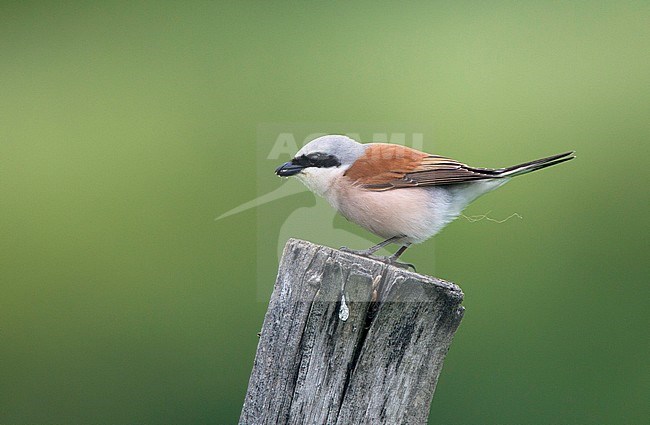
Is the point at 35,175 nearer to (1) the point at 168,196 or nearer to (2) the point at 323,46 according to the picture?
(1) the point at 168,196

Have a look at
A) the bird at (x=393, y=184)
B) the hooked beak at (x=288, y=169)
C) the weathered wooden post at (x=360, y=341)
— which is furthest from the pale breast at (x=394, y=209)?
the weathered wooden post at (x=360, y=341)

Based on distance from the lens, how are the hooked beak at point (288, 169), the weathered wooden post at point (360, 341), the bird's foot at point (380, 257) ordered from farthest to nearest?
the hooked beak at point (288, 169), the bird's foot at point (380, 257), the weathered wooden post at point (360, 341)

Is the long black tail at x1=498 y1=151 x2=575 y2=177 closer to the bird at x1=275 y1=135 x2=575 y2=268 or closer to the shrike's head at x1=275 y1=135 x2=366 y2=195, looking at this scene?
the bird at x1=275 y1=135 x2=575 y2=268

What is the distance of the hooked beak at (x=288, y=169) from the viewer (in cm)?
189

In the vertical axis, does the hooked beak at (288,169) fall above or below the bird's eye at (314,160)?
below

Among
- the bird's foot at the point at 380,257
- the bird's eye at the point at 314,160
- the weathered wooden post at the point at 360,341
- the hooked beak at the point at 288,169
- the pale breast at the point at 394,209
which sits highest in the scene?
the bird's eye at the point at 314,160

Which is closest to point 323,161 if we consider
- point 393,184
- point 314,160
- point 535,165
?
point 314,160

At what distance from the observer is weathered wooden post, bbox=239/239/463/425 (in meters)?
1.44

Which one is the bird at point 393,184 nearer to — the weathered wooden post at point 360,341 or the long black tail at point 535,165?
the long black tail at point 535,165

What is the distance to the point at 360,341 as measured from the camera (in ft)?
4.74

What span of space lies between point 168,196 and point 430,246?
1724 mm

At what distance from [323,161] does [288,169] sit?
9 cm

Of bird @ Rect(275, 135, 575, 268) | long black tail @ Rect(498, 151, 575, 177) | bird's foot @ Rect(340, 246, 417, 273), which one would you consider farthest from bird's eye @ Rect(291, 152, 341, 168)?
long black tail @ Rect(498, 151, 575, 177)

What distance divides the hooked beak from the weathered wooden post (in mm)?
444
